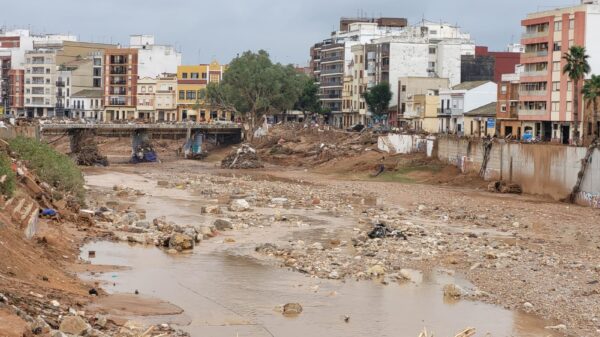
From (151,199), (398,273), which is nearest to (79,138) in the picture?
(151,199)

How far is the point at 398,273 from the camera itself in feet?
114

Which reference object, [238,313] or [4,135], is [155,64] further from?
[238,313]

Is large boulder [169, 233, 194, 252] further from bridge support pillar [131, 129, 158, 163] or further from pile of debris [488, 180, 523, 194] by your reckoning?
bridge support pillar [131, 129, 158, 163]

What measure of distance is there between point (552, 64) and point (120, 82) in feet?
310

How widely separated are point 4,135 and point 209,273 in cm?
4118

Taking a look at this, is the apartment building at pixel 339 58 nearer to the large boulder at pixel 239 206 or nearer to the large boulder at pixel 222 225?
the large boulder at pixel 239 206

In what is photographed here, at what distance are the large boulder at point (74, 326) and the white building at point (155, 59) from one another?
147 m

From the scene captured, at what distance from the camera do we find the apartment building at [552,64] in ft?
277

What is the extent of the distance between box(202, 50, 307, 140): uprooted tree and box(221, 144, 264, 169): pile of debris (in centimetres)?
1936

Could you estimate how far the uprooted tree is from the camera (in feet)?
405

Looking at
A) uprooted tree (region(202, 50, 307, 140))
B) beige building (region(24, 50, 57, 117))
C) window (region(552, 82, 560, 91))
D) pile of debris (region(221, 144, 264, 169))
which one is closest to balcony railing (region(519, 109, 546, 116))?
window (region(552, 82, 560, 91))

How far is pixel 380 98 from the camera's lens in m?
132

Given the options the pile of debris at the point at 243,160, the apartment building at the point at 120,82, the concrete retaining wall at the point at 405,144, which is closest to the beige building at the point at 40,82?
the apartment building at the point at 120,82

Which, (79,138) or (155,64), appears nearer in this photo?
(79,138)
